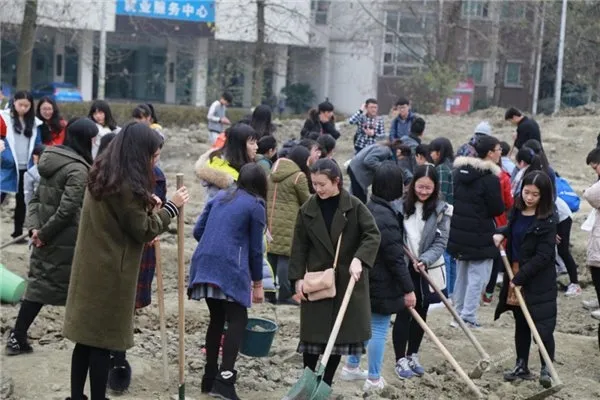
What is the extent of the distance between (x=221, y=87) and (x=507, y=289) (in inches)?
1229

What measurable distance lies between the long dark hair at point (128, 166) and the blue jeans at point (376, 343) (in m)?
2.16

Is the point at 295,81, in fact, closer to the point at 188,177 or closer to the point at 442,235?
the point at 188,177

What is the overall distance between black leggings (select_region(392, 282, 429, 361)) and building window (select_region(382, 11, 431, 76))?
2933 centimetres

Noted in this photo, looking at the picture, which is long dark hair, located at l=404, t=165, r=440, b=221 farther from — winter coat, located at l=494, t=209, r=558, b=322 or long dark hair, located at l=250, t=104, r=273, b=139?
long dark hair, located at l=250, t=104, r=273, b=139

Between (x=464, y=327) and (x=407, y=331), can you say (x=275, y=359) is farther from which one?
(x=464, y=327)

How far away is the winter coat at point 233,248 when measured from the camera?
5945 millimetres

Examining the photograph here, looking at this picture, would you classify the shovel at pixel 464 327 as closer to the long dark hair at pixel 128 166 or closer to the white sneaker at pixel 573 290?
the long dark hair at pixel 128 166

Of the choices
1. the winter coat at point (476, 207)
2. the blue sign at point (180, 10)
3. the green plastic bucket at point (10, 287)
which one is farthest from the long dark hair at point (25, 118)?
the blue sign at point (180, 10)

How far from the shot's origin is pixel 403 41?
1479 inches

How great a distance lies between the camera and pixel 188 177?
60.8 ft

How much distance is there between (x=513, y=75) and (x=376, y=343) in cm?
4356

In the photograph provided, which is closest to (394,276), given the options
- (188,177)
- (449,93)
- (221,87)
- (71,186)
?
(71,186)

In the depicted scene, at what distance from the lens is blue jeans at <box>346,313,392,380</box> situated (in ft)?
21.6

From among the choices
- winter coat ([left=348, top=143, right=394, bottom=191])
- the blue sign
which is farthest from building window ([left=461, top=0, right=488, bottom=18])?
winter coat ([left=348, top=143, right=394, bottom=191])
